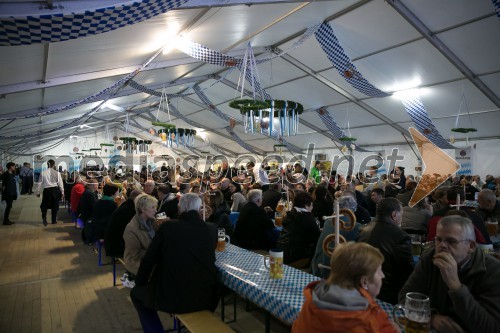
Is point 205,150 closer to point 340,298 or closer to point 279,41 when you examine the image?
point 279,41

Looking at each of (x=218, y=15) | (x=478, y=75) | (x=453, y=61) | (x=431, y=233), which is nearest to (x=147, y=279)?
(x=431, y=233)

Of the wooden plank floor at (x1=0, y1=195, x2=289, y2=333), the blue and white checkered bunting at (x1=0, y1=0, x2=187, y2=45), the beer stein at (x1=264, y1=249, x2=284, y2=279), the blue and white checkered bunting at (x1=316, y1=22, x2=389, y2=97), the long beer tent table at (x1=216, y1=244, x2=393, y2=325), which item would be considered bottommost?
the wooden plank floor at (x1=0, y1=195, x2=289, y2=333)

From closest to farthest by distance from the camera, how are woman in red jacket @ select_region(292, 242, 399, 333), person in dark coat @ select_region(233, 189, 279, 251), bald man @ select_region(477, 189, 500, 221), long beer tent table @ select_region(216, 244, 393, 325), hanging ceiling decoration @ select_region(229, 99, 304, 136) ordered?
woman in red jacket @ select_region(292, 242, 399, 333)
long beer tent table @ select_region(216, 244, 393, 325)
bald man @ select_region(477, 189, 500, 221)
person in dark coat @ select_region(233, 189, 279, 251)
hanging ceiling decoration @ select_region(229, 99, 304, 136)

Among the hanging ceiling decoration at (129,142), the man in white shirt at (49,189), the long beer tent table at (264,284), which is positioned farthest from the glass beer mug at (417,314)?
the hanging ceiling decoration at (129,142)

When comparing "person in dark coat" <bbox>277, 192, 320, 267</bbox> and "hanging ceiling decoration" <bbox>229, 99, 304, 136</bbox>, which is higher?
"hanging ceiling decoration" <bbox>229, 99, 304, 136</bbox>

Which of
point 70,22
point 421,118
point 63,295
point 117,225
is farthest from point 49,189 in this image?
point 421,118

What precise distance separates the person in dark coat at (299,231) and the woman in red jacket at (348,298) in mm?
1902

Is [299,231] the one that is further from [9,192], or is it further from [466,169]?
[466,169]

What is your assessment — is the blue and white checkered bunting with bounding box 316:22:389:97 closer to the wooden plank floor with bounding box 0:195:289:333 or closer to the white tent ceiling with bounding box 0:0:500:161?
the white tent ceiling with bounding box 0:0:500:161

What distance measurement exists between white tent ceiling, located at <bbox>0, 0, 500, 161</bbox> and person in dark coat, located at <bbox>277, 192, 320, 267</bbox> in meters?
2.19

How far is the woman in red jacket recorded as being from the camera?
1.08 meters

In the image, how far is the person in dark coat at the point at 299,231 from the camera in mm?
3145

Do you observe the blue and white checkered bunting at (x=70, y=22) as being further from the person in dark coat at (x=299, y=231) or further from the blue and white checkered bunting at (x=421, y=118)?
the blue and white checkered bunting at (x=421, y=118)

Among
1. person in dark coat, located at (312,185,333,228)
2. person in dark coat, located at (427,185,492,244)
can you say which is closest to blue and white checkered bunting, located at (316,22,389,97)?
person in dark coat, located at (312,185,333,228)
